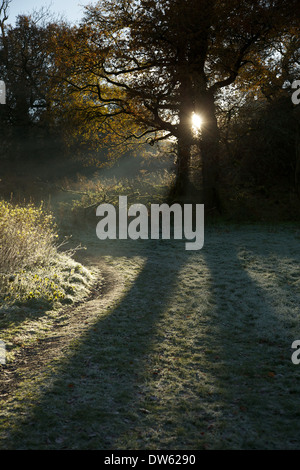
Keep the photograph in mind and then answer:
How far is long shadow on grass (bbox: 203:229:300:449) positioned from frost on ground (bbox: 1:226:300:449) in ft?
0.04

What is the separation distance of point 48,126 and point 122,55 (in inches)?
547

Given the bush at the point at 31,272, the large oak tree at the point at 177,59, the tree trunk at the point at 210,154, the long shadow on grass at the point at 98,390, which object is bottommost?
the long shadow on grass at the point at 98,390

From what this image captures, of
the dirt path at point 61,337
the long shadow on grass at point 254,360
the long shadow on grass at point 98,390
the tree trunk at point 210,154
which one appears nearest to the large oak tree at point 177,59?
the tree trunk at point 210,154

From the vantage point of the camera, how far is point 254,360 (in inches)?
181

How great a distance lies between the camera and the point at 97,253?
11.0m

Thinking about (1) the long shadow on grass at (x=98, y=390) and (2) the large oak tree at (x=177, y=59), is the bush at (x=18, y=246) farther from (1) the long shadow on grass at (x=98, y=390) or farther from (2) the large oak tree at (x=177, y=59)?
(2) the large oak tree at (x=177, y=59)

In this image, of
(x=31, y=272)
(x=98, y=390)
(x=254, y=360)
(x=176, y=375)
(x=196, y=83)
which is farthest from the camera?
(x=196, y=83)

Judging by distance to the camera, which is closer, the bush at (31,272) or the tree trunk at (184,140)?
the bush at (31,272)

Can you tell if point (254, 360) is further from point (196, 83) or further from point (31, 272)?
point (196, 83)

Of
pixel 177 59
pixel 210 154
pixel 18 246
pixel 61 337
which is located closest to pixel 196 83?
pixel 177 59

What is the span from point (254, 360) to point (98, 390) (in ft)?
6.07

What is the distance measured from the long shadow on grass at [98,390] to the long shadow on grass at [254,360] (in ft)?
2.83

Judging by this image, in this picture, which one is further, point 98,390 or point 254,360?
point 254,360

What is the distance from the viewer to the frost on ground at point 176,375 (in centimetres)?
320
